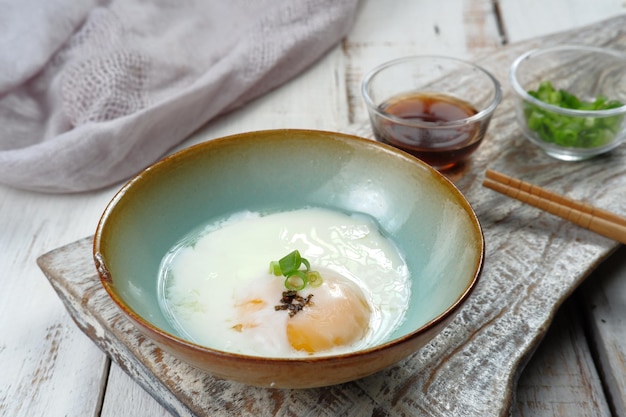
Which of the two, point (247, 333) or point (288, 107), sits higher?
point (247, 333)

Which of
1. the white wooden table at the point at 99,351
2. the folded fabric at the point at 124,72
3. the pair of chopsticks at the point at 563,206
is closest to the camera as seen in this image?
the white wooden table at the point at 99,351

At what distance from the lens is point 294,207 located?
63.1 inches

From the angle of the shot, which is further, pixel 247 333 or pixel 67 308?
pixel 67 308

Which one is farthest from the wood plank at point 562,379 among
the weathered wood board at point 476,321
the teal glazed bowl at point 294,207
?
the teal glazed bowl at point 294,207

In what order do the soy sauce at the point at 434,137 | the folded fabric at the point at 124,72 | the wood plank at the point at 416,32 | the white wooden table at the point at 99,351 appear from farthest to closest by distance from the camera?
the wood plank at the point at 416,32 < the folded fabric at the point at 124,72 < the soy sauce at the point at 434,137 < the white wooden table at the point at 99,351

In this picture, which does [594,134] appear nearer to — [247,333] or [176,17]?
[247,333]

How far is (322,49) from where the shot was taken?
2654 mm

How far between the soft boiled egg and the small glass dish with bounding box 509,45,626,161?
26.3 inches

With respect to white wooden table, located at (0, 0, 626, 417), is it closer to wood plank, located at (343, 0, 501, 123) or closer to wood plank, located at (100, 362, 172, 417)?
wood plank, located at (100, 362, 172, 417)

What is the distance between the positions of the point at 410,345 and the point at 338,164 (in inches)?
23.3

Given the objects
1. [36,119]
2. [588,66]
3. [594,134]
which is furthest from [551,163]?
[36,119]

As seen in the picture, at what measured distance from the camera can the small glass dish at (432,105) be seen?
6.07 feet

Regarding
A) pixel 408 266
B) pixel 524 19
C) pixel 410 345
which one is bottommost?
pixel 524 19

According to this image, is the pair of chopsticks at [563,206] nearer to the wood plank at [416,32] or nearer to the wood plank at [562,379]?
the wood plank at [562,379]
